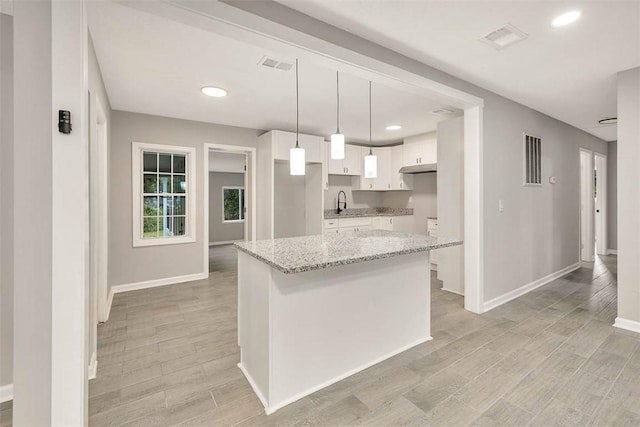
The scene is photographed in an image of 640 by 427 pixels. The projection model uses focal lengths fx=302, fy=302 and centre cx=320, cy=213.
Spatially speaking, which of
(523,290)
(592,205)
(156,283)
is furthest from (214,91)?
(592,205)

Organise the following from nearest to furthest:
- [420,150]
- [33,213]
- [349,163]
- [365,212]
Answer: [33,213] < [420,150] < [349,163] < [365,212]

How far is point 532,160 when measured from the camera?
4.04 meters

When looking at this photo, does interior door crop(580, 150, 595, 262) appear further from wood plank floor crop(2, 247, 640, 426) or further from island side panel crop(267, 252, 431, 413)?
island side panel crop(267, 252, 431, 413)

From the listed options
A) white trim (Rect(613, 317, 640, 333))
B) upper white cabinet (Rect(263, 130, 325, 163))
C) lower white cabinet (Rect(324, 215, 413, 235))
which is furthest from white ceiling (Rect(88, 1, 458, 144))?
white trim (Rect(613, 317, 640, 333))

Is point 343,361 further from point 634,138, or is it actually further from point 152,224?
point 152,224

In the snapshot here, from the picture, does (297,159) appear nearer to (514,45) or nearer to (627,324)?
(514,45)

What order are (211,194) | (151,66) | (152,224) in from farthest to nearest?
(211,194) → (152,224) → (151,66)

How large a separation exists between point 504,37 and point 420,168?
11.1 ft

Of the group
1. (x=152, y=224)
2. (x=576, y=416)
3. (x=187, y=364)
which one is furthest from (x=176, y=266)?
(x=576, y=416)

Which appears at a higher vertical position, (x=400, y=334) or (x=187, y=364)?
(x=400, y=334)

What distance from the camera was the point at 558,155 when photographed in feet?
15.0

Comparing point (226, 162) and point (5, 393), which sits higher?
point (226, 162)

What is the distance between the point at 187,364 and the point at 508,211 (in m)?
3.75

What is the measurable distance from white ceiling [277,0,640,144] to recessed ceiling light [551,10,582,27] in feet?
0.11
